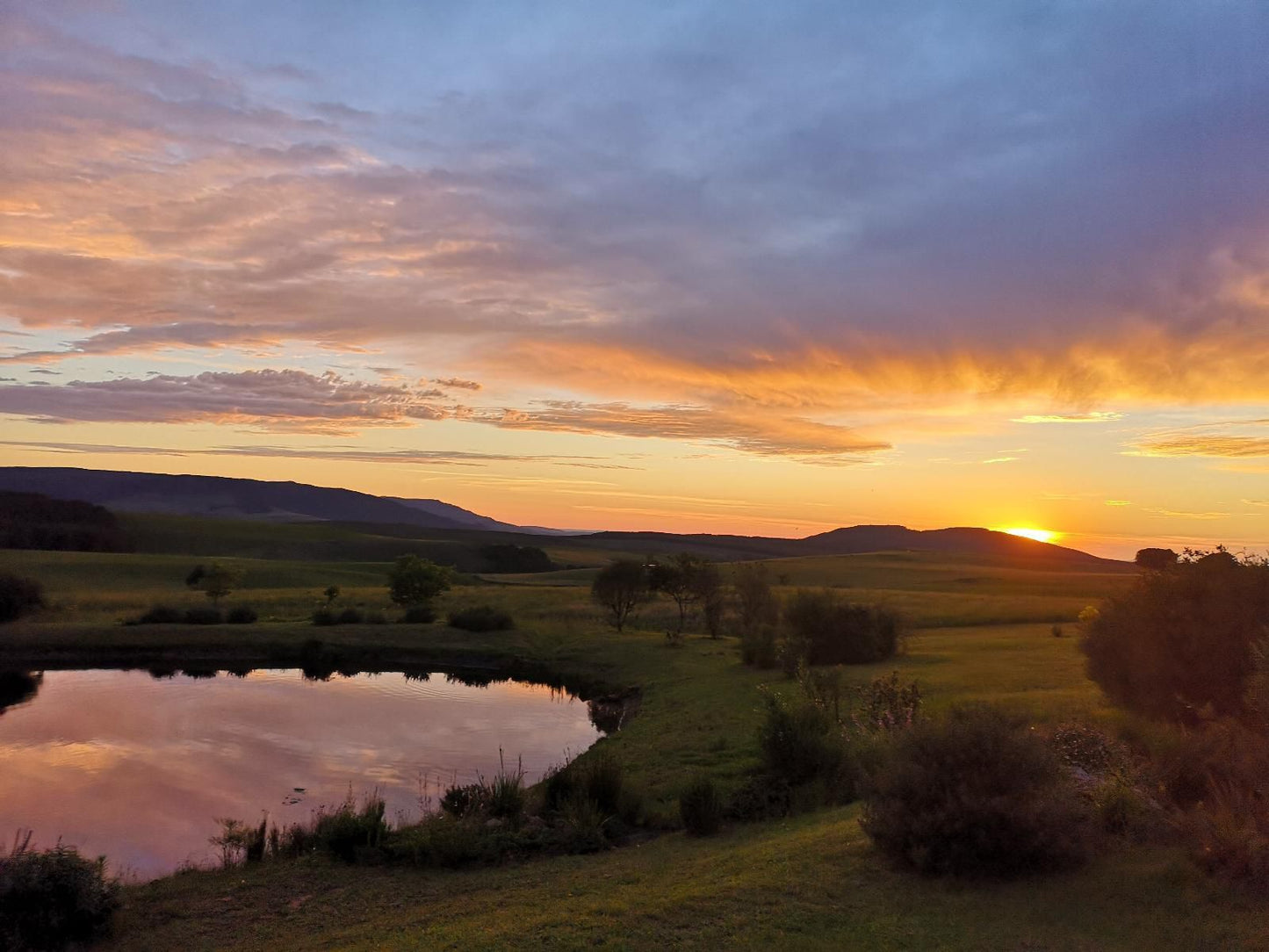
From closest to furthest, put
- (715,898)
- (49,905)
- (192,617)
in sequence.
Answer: (715,898) → (49,905) → (192,617)

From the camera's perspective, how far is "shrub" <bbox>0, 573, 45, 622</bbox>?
43.1m

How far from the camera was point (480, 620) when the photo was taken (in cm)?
4669

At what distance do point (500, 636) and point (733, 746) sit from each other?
2582 centimetres

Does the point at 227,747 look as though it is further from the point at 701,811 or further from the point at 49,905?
the point at 701,811

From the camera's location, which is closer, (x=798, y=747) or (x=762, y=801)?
(x=762, y=801)

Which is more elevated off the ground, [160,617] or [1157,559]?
[1157,559]

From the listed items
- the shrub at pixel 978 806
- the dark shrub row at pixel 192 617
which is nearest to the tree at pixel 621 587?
the dark shrub row at pixel 192 617

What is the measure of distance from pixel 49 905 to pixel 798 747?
37.7 feet

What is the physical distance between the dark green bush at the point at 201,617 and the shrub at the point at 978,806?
43.0 meters

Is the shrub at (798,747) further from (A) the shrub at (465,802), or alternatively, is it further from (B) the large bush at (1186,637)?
(B) the large bush at (1186,637)

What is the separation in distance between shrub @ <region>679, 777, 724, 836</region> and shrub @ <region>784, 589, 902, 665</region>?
1960 centimetres

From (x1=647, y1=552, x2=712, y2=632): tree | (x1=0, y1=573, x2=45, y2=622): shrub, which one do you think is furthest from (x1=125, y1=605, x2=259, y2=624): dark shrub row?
(x1=647, y1=552, x2=712, y2=632): tree

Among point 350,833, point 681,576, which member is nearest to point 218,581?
point 681,576

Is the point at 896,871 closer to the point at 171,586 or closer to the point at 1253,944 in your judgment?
the point at 1253,944
